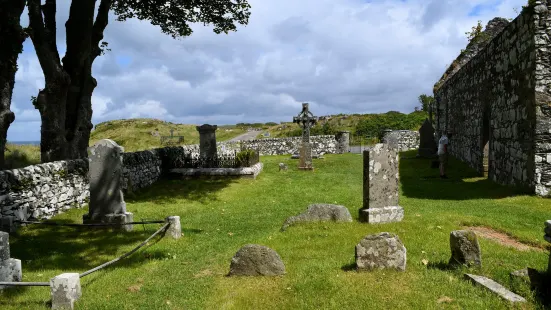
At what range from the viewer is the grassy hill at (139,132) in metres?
45.5

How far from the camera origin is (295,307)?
15.8ft

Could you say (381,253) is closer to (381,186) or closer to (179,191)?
(381,186)

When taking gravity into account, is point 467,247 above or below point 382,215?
above

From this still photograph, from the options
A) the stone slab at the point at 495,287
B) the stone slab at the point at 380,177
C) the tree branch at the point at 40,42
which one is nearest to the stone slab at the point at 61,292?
the stone slab at the point at 495,287

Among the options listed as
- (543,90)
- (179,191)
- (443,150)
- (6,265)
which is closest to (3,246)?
(6,265)

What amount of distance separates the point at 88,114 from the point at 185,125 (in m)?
54.2

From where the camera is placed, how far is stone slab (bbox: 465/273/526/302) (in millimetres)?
4457

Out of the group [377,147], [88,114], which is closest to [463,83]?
[377,147]

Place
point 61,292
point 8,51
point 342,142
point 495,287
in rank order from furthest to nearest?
point 342,142 < point 8,51 < point 61,292 < point 495,287

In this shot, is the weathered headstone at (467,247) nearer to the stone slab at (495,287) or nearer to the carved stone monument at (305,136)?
the stone slab at (495,287)

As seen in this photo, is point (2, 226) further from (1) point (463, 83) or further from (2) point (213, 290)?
(1) point (463, 83)

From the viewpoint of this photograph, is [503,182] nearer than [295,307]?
No

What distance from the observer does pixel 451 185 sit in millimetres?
15102

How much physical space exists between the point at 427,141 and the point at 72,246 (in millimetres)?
22817
